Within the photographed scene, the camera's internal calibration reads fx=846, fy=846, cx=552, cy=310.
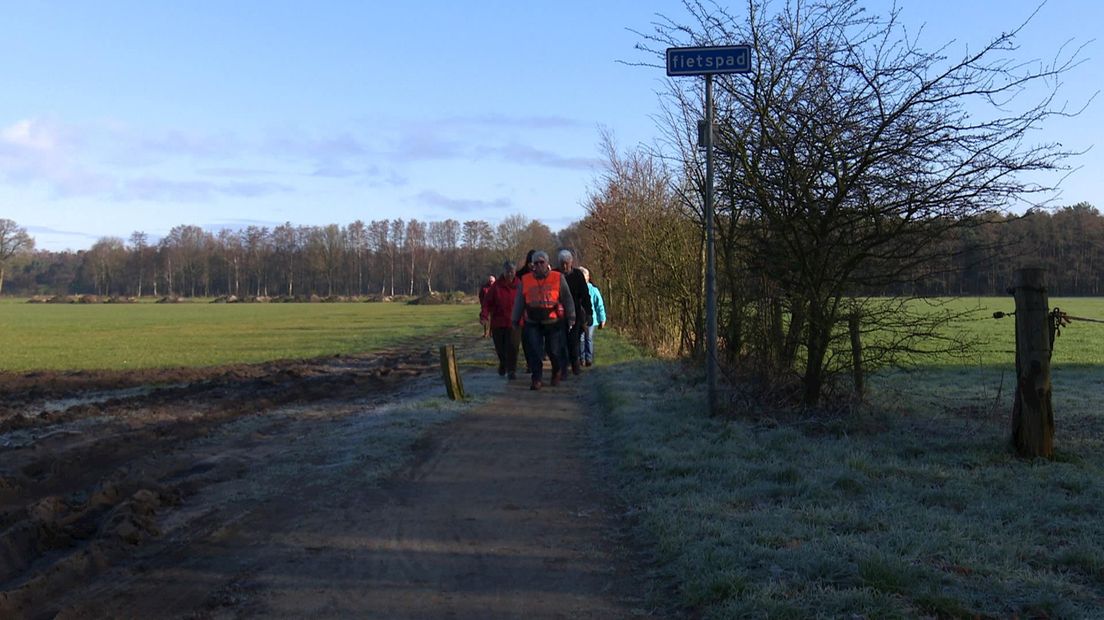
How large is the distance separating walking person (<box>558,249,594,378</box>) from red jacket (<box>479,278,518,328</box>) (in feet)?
2.97

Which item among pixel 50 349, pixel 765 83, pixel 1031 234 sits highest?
pixel 765 83

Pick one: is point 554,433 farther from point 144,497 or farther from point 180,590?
point 180,590

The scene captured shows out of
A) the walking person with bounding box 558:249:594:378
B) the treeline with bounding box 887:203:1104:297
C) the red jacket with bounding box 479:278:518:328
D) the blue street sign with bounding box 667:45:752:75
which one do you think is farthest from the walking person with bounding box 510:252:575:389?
the treeline with bounding box 887:203:1104:297

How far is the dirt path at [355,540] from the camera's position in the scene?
4125 mm

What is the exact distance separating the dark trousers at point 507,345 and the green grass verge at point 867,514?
193 inches

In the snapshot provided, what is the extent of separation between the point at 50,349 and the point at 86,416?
20433 millimetres

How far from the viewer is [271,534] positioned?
5281 millimetres

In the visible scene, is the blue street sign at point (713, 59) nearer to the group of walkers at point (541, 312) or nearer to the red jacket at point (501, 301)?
the group of walkers at point (541, 312)

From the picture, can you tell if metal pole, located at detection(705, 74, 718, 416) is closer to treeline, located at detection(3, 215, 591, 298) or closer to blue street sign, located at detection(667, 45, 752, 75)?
blue street sign, located at detection(667, 45, 752, 75)

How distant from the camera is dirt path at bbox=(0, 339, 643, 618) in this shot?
4125 mm

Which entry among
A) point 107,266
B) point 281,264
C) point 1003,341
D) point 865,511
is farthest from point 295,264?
point 865,511

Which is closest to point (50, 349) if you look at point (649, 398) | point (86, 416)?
point (86, 416)

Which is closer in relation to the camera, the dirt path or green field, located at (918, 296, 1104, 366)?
the dirt path

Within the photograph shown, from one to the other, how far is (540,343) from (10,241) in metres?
142
